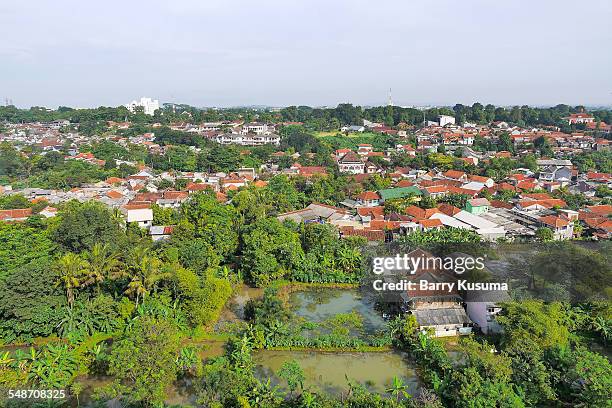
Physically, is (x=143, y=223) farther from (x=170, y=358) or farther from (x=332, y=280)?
(x=170, y=358)

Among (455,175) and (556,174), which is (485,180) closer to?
(455,175)

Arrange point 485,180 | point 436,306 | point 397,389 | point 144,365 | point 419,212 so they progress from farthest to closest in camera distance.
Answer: point 485,180 → point 419,212 → point 436,306 → point 397,389 → point 144,365

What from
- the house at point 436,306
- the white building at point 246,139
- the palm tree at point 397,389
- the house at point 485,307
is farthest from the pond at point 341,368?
the white building at point 246,139

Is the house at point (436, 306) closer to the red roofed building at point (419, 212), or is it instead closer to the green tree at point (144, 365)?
the green tree at point (144, 365)

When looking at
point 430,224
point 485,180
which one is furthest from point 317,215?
point 485,180

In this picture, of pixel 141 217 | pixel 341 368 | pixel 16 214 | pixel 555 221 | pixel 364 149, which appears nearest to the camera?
pixel 341 368

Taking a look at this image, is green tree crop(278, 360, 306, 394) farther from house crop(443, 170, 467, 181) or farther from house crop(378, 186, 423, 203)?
house crop(443, 170, 467, 181)

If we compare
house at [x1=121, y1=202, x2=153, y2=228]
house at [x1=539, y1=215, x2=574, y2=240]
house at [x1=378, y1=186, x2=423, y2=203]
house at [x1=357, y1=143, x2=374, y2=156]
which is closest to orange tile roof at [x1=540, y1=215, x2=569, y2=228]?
house at [x1=539, y1=215, x2=574, y2=240]
